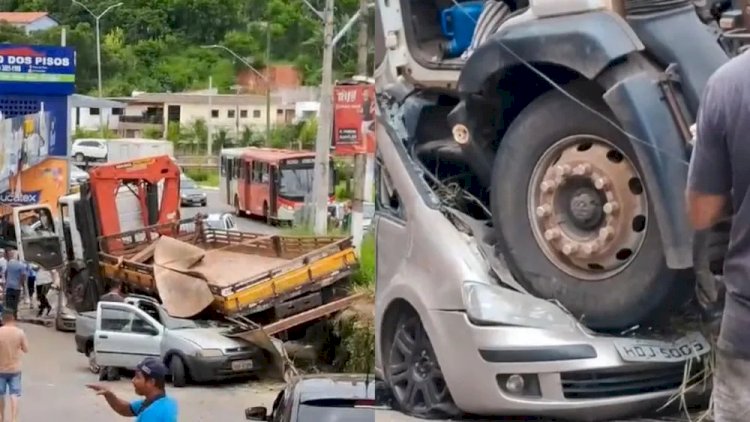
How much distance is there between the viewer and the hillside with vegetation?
4.28 m

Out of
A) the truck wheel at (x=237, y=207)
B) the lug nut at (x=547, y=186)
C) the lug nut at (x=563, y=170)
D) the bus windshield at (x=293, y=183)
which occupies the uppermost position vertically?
the lug nut at (x=563, y=170)

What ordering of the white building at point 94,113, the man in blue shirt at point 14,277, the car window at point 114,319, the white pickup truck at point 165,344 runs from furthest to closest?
the man in blue shirt at point 14,277 → the car window at point 114,319 → the white building at point 94,113 → the white pickup truck at point 165,344

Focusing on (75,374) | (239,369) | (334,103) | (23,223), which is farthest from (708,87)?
(23,223)

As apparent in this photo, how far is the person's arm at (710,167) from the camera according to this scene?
2148 mm

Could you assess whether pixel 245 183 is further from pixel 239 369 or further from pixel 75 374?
pixel 75 374

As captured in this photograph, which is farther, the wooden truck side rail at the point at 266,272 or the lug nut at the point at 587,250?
the wooden truck side rail at the point at 266,272

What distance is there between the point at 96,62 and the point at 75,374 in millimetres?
5188

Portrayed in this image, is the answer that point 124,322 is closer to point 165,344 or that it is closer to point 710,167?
point 165,344

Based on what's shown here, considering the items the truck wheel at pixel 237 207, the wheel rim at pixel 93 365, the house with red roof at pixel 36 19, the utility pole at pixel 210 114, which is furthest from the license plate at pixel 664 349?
the wheel rim at pixel 93 365

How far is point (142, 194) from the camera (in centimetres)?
1698

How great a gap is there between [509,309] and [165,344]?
1091 centimetres

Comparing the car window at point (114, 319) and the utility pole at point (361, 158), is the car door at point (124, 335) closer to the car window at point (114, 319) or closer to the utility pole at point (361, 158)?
the car window at point (114, 319)

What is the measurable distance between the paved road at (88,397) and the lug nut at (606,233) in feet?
27.1

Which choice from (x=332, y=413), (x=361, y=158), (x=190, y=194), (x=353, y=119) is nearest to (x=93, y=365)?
(x=190, y=194)
